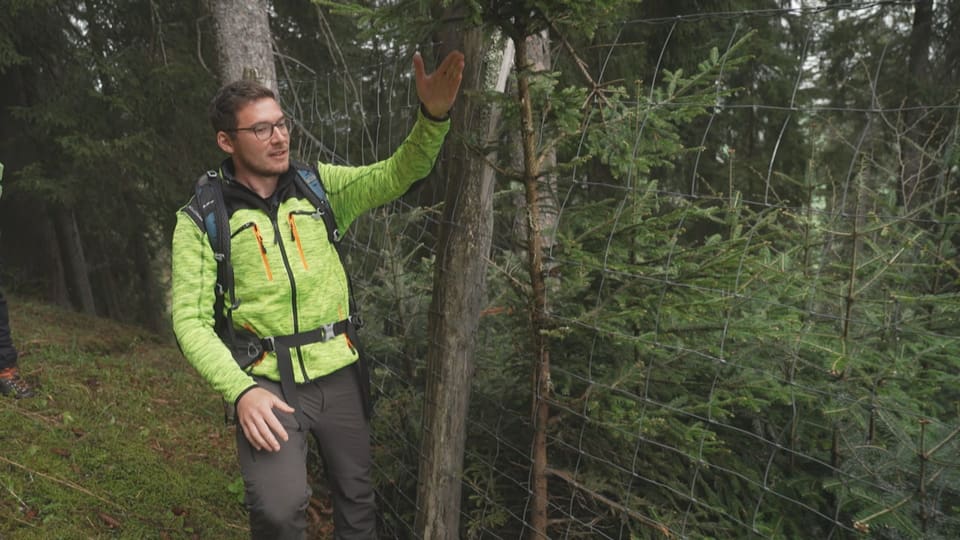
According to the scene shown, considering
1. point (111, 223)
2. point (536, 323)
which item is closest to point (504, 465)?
point (536, 323)

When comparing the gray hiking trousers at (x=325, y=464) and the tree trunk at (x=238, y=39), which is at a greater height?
the tree trunk at (x=238, y=39)

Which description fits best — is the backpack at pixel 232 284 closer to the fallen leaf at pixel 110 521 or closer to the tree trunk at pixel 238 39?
the fallen leaf at pixel 110 521

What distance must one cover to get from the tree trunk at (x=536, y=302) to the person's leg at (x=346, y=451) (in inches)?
28.6

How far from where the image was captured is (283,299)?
2275 millimetres

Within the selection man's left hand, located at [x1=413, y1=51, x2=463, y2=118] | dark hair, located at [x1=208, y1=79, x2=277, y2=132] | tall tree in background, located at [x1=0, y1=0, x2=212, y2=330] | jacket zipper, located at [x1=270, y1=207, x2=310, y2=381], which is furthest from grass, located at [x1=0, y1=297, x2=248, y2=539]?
man's left hand, located at [x1=413, y1=51, x2=463, y2=118]

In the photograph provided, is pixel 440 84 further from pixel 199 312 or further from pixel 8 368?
pixel 8 368

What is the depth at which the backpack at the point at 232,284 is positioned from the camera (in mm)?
2170

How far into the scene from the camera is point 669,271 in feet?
7.55

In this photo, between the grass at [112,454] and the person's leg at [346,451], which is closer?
the person's leg at [346,451]

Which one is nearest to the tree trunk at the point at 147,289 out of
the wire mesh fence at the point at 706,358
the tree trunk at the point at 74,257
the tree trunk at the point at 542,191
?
the tree trunk at the point at 74,257

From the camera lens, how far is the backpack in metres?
2.17

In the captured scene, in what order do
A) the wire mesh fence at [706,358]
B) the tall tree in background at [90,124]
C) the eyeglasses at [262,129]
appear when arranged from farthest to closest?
the tall tree in background at [90,124], the eyeglasses at [262,129], the wire mesh fence at [706,358]

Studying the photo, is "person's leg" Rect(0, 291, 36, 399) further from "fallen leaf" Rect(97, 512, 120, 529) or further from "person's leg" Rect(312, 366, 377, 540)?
"person's leg" Rect(312, 366, 377, 540)

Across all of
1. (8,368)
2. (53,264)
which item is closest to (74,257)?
(53,264)
